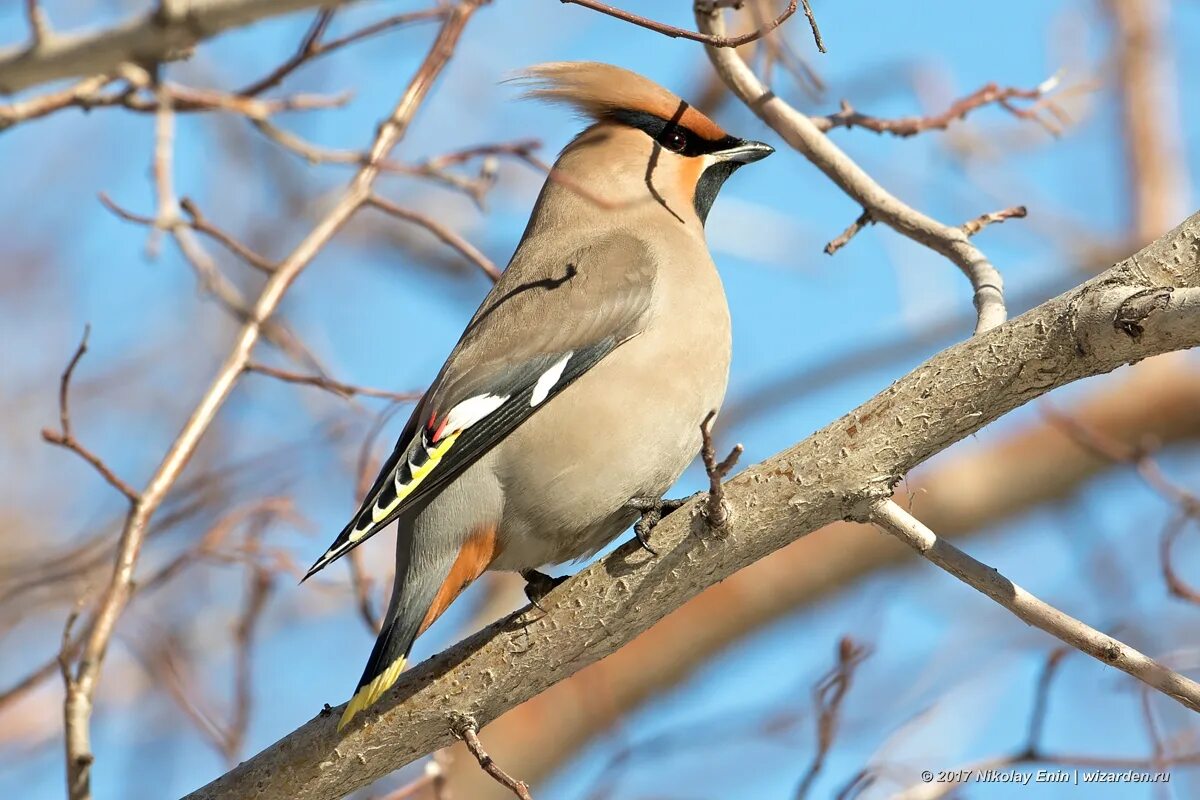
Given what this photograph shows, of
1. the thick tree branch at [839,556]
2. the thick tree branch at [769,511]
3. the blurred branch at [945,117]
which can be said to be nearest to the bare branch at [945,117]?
the blurred branch at [945,117]

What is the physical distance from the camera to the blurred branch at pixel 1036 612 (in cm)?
303

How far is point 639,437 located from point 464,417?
1.50 ft

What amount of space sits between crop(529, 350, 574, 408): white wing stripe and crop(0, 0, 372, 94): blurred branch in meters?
1.94

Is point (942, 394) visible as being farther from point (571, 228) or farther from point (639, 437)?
point (571, 228)

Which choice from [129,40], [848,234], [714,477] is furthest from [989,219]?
[129,40]

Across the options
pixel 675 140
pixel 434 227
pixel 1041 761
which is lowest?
pixel 1041 761

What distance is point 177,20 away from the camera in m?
2.02

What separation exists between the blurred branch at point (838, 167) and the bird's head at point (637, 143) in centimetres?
60

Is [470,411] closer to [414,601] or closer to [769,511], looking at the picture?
[414,601]

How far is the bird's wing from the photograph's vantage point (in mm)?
3775

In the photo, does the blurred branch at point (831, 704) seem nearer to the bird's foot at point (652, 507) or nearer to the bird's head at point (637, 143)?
the bird's foot at point (652, 507)

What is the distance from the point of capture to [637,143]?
4.96 metres

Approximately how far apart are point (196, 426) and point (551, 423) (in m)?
0.92

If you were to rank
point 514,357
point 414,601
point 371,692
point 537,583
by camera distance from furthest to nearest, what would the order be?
point 537,583, point 514,357, point 414,601, point 371,692
